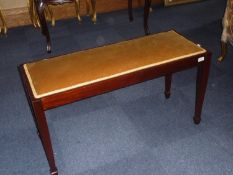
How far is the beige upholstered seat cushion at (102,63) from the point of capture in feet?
4.88

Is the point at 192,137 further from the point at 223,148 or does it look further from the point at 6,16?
the point at 6,16

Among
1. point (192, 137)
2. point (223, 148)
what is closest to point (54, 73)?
point (192, 137)

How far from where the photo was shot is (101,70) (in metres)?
1.57

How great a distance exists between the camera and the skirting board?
141 inches

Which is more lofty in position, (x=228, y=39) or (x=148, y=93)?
(x=228, y=39)

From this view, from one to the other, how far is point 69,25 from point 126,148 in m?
2.31

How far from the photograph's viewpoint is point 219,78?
2562mm

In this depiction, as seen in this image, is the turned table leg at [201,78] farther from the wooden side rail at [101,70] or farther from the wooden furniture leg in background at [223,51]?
the wooden furniture leg in background at [223,51]

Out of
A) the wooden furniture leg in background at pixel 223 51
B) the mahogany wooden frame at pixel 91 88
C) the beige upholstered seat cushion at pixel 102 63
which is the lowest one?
the wooden furniture leg in background at pixel 223 51

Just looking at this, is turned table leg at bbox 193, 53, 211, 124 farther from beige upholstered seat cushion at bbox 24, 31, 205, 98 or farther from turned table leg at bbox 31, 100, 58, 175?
turned table leg at bbox 31, 100, 58, 175

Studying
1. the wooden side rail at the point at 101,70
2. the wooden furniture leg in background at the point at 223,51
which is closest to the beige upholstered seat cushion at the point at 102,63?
the wooden side rail at the point at 101,70

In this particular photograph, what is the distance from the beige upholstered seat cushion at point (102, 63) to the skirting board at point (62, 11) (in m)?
2.18

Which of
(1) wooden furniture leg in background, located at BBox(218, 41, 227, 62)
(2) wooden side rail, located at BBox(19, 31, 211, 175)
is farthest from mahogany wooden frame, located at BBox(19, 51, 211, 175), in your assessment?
(1) wooden furniture leg in background, located at BBox(218, 41, 227, 62)

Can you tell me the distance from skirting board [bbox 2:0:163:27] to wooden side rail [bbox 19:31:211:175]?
2.18 meters
